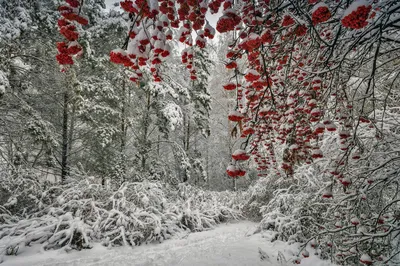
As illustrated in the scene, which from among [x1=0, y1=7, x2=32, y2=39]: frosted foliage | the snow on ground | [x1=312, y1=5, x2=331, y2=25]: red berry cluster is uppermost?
[x1=0, y1=7, x2=32, y2=39]: frosted foliage

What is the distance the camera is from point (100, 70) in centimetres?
777

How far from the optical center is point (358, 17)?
106 centimetres

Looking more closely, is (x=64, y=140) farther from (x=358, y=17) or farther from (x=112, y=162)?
(x=358, y=17)

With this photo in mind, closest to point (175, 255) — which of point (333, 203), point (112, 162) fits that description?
point (333, 203)

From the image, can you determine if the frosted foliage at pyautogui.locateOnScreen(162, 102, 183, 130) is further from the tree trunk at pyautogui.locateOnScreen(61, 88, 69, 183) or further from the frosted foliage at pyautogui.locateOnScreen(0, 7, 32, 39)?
the frosted foliage at pyautogui.locateOnScreen(0, 7, 32, 39)

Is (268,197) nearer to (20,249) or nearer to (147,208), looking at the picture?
(147,208)

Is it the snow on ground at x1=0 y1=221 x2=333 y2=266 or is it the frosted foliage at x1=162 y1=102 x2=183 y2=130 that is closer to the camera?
the snow on ground at x1=0 y1=221 x2=333 y2=266

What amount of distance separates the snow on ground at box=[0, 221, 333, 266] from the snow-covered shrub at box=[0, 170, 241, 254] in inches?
10.2

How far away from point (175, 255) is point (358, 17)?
192 inches

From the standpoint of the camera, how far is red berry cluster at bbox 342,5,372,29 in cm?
103

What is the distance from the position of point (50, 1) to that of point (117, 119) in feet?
12.3

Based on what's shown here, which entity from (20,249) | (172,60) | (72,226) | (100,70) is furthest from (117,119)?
(172,60)

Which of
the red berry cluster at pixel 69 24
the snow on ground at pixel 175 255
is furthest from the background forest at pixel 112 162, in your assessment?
the red berry cluster at pixel 69 24

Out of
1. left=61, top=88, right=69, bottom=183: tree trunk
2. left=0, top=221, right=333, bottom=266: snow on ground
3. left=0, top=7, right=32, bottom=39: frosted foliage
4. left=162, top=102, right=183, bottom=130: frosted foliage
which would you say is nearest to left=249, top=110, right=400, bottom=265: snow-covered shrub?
left=0, top=221, right=333, bottom=266: snow on ground
